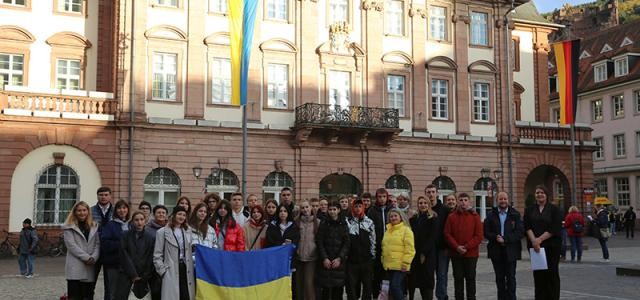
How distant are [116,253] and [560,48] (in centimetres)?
2236

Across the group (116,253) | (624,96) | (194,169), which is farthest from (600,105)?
(116,253)

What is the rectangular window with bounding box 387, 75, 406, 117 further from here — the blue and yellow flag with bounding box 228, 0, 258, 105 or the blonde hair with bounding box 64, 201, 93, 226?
the blonde hair with bounding box 64, 201, 93, 226

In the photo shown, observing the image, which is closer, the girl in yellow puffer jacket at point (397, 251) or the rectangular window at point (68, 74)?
the girl in yellow puffer jacket at point (397, 251)

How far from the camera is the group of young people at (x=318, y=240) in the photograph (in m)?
10.7

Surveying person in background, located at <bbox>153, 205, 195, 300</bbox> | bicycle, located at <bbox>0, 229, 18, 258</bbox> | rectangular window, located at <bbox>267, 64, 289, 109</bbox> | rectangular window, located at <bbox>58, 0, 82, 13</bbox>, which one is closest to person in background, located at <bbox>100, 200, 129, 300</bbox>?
person in background, located at <bbox>153, 205, 195, 300</bbox>

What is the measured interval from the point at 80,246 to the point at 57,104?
19.8 meters

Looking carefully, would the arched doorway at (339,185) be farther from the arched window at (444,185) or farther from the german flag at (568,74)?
the german flag at (568,74)

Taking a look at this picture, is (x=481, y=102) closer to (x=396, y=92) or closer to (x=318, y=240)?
(x=396, y=92)

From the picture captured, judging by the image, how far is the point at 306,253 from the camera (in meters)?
12.3

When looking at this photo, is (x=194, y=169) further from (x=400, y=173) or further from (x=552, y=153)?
(x=552, y=153)

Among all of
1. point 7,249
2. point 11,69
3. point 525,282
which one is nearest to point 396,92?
point 11,69

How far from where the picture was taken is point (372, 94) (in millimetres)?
35188

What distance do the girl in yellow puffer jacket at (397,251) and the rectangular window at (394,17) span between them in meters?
24.7

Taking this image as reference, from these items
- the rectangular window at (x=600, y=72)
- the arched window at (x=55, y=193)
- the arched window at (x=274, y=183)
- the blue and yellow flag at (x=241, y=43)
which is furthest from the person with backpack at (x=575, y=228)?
the rectangular window at (x=600, y=72)
